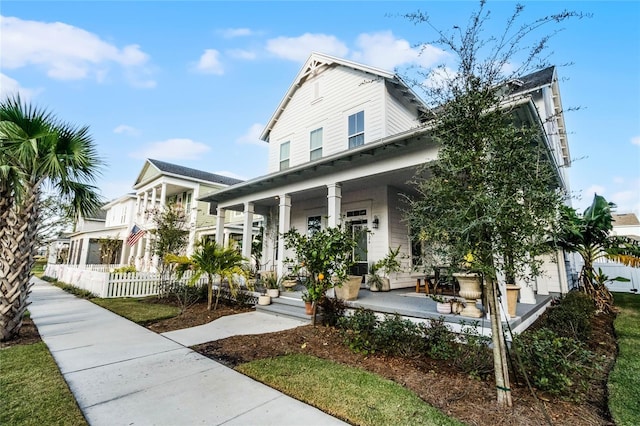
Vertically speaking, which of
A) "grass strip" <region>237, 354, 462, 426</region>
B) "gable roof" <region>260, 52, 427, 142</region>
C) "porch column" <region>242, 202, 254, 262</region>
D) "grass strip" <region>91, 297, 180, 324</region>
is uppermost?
"gable roof" <region>260, 52, 427, 142</region>

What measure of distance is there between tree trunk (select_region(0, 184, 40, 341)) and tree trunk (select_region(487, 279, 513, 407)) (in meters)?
6.97

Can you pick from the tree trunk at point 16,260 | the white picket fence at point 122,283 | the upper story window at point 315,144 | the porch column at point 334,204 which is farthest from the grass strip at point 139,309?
the upper story window at point 315,144

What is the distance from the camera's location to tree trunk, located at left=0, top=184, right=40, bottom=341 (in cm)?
480

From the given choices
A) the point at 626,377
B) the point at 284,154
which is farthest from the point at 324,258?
the point at 284,154

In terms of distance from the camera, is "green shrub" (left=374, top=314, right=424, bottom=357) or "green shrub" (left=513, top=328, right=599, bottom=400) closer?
"green shrub" (left=513, top=328, right=599, bottom=400)

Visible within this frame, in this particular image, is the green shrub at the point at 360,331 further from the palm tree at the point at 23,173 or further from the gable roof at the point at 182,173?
the gable roof at the point at 182,173

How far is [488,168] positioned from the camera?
9.14 ft

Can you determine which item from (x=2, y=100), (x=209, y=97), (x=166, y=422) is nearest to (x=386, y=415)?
(x=166, y=422)

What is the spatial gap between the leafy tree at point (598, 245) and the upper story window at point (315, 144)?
26.2 ft

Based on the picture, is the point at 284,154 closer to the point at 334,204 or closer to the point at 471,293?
the point at 334,204

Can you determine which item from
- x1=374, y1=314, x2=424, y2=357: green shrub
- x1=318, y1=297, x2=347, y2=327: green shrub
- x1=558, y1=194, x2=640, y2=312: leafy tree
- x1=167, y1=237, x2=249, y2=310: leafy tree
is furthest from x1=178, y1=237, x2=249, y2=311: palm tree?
x1=558, y1=194, x2=640, y2=312: leafy tree

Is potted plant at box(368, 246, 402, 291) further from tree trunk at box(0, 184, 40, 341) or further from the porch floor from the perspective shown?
tree trunk at box(0, 184, 40, 341)

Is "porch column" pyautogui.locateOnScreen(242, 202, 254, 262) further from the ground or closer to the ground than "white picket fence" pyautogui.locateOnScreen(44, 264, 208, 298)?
further from the ground

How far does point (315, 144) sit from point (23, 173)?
8355 mm
